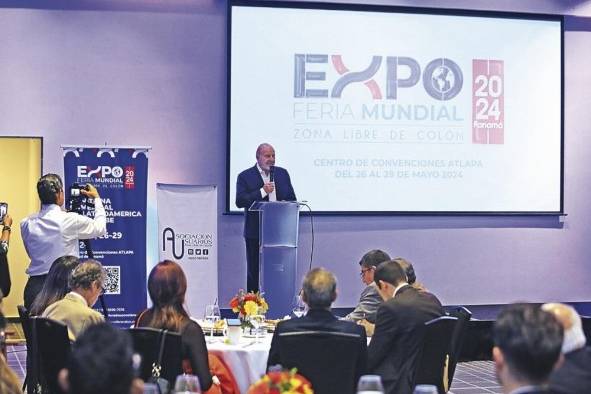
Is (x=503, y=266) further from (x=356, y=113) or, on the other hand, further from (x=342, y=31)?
(x=342, y=31)

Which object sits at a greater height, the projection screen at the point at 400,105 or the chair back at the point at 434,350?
the projection screen at the point at 400,105

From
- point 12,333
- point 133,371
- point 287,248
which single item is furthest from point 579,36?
point 133,371

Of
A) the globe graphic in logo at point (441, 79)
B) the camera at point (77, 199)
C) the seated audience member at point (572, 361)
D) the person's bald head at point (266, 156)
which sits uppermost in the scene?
the globe graphic in logo at point (441, 79)

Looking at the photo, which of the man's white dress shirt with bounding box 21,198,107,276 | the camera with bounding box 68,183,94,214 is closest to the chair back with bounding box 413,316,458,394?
the man's white dress shirt with bounding box 21,198,107,276

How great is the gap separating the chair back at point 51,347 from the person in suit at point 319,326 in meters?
0.94

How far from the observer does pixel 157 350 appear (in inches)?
155

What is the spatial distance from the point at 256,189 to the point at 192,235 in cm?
71

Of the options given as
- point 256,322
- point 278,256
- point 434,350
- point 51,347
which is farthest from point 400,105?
point 51,347

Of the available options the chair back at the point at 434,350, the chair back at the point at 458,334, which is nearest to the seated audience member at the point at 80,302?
the chair back at the point at 434,350

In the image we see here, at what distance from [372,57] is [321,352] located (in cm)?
581

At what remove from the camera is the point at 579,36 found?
9.93m

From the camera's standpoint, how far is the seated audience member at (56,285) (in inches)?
187

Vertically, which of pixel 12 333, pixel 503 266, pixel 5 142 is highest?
pixel 5 142

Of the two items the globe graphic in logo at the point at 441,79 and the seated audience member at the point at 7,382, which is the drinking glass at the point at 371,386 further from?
the globe graphic in logo at the point at 441,79
